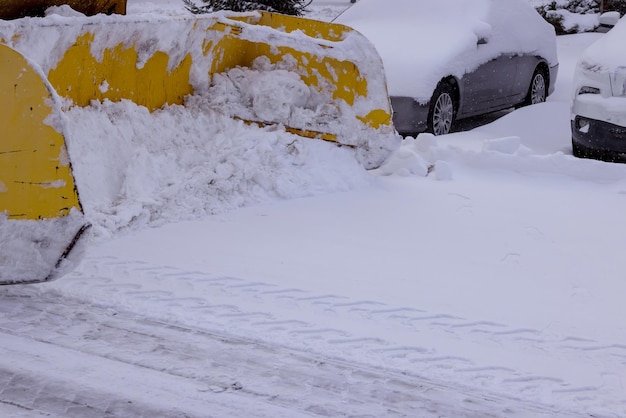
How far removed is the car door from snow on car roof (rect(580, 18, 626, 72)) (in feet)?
4.03

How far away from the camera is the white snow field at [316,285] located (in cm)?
359

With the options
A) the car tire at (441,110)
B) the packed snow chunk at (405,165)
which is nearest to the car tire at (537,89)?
the car tire at (441,110)

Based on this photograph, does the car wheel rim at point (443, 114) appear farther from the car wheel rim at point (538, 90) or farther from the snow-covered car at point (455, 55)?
the car wheel rim at point (538, 90)

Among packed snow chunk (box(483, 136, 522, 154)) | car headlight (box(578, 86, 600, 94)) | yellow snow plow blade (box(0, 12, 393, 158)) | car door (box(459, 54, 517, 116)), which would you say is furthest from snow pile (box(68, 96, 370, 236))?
car door (box(459, 54, 517, 116))

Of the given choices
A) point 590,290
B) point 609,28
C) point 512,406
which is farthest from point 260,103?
point 609,28

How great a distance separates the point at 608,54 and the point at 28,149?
17.8 feet

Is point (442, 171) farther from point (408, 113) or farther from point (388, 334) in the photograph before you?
point (388, 334)

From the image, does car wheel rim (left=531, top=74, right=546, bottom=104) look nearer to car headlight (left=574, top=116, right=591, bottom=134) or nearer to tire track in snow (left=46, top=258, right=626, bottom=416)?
car headlight (left=574, top=116, right=591, bottom=134)

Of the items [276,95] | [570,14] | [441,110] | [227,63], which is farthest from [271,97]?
[570,14]

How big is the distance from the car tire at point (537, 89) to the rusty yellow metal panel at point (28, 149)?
734 cm

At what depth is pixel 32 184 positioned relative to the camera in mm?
4105

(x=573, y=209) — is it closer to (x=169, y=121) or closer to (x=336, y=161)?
(x=336, y=161)

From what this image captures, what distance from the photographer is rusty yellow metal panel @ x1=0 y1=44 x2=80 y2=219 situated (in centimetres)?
402

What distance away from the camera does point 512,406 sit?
352 centimetres
